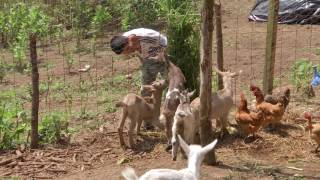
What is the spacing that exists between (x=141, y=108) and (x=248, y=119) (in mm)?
1281

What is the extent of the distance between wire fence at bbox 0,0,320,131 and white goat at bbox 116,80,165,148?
108cm

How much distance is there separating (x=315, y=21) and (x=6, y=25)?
689 centimetres

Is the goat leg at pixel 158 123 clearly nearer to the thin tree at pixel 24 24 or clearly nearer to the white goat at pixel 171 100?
the white goat at pixel 171 100

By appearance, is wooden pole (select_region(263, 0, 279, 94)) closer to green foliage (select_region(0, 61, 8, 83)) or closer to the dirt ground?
the dirt ground

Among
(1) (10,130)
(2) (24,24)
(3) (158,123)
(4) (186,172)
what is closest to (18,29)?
(2) (24,24)

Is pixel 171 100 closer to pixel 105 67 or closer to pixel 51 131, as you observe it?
pixel 51 131

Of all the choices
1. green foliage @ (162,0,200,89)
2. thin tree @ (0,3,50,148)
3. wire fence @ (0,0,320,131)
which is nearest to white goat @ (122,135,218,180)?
thin tree @ (0,3,50,148)

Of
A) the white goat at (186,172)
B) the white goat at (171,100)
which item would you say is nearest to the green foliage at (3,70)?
the white goat at (171,100)

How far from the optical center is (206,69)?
6.38 metres

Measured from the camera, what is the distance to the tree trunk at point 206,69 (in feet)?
20.6

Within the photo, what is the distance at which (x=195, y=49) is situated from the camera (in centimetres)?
838

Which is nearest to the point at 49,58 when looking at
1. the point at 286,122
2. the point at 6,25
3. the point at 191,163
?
the point at 6,25

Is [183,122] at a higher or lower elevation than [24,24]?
lower

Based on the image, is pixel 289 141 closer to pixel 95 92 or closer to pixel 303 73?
pixel 303 73
